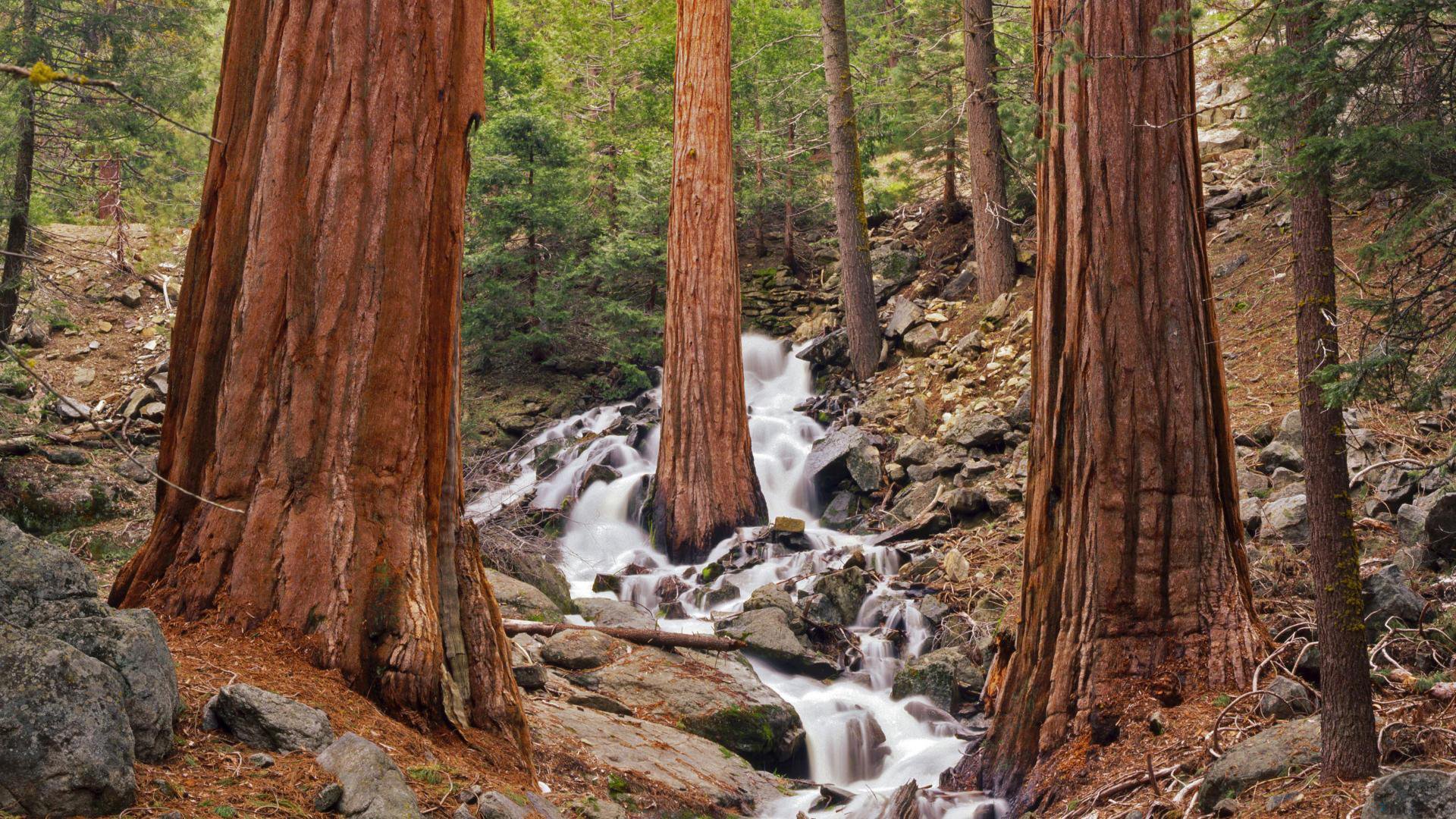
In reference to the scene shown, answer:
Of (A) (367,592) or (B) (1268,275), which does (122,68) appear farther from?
(B) (1268,275)

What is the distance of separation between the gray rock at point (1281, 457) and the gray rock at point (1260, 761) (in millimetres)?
5170

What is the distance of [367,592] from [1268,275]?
39.0 ft

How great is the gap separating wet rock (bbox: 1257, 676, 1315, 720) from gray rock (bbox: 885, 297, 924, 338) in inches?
466

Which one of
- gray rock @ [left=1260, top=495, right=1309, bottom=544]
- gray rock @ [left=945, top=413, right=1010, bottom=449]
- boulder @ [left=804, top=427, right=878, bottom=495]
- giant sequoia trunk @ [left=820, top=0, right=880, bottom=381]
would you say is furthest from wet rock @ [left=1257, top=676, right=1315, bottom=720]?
giant sequoia trunk @ [left=820, top=0, right=880, bottom=381]

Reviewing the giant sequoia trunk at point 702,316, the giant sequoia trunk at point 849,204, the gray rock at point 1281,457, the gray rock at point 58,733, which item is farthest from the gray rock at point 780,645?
the giant sequoia trunk at point 849,204

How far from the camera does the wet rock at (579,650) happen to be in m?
7.49

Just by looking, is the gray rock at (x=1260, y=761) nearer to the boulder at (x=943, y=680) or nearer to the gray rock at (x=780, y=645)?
the boulder at (x=943, y=680)

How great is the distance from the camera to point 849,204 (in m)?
16.5

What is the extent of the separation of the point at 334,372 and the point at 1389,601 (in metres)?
5.24

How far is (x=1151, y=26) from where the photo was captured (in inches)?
223

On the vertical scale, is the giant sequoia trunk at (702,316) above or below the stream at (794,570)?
above

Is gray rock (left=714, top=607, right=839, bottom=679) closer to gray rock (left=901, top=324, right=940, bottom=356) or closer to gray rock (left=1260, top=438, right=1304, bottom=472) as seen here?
gray rock (left=1260, top=438, right=1304, bottom=472)

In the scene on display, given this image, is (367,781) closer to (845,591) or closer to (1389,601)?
(1389,601)

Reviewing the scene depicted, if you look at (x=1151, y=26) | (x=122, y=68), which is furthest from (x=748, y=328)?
(x=1151, y=26)
